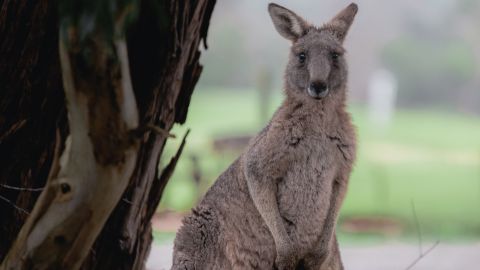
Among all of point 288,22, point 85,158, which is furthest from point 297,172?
point 85,158

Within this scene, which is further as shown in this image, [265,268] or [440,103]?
[440,103]

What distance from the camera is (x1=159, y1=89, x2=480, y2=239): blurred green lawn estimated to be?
30.9 feet

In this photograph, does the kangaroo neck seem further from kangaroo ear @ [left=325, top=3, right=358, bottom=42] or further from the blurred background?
the blurred background

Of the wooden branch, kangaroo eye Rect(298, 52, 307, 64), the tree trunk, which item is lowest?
the wooden branch

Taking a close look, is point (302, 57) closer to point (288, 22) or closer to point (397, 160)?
point (288, 22)

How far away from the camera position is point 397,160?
10.3 metres

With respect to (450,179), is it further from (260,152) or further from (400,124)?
(260,152)

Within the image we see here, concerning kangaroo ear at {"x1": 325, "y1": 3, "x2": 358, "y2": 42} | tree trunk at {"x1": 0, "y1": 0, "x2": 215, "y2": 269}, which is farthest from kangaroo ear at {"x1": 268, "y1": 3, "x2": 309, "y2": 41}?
tree trunk at {"x1": 0, "y1": 0, "x2": 215, "y2": 269}

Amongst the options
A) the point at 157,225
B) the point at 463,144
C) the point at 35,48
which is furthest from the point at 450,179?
the point at 35,48

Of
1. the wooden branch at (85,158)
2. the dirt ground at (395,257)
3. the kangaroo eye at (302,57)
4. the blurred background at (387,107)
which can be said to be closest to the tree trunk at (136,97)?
the wooden branch at (85,158)

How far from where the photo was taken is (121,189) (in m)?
2.30

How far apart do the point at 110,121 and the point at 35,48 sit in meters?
0.84

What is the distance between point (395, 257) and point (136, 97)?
15.7 feet

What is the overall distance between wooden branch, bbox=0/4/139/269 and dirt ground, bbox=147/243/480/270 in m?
3.72
